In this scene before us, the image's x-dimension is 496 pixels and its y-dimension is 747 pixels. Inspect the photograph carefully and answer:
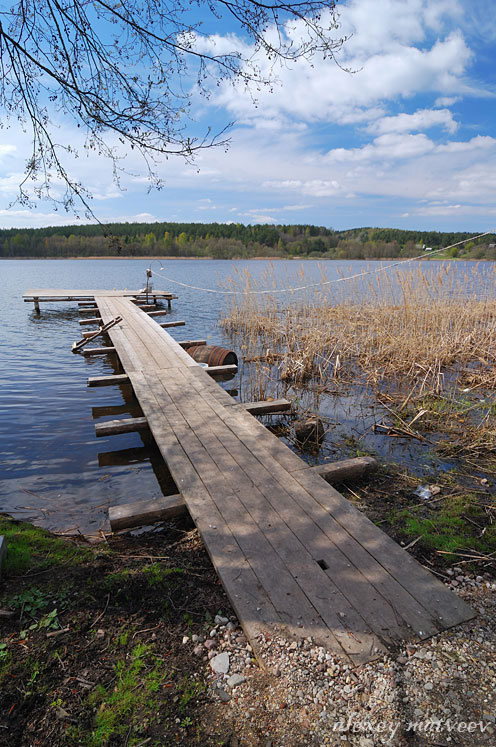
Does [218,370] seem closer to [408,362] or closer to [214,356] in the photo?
[214,356]

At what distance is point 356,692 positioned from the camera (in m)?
1.77

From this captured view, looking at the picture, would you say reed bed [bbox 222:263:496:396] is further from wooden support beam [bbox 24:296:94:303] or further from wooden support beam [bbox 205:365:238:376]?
wooden support beam [bbox 24:296:94:303]

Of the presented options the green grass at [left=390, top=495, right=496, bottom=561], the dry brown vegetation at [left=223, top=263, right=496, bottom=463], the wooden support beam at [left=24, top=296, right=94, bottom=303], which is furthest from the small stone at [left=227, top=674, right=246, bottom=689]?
the wooden support beam at [left=24, top=296, right=94, bottom=303]

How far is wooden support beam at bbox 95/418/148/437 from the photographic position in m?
4.83

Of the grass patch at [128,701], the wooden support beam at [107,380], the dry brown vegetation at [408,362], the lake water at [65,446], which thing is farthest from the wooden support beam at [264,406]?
the grass patch at [128,701]

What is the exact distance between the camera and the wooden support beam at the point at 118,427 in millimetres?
4829

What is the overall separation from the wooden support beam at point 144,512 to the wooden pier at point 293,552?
38 millimetres

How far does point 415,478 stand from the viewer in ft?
13.7

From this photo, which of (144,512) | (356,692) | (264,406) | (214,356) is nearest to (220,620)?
(356,692)

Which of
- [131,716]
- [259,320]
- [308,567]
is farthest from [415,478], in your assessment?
[259,320]

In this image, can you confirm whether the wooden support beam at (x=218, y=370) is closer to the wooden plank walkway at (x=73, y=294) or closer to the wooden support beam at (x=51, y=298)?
the wooden plank walkway at (x=73, y=294)

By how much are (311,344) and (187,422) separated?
424 cm

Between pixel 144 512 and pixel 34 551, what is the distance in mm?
744

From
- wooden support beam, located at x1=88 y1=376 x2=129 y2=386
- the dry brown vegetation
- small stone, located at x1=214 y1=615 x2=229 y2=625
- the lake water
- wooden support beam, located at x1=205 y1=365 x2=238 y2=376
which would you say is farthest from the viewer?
wooden support beam, located at x1=205 y1=365 x2=238 y2=376
